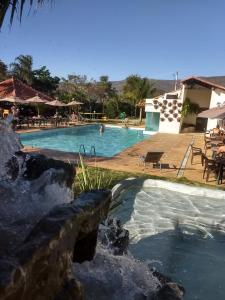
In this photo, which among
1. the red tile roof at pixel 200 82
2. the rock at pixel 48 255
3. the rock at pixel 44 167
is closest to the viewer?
the rock at pixel 48 255

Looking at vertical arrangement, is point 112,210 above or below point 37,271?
below

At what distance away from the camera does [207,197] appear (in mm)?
10039

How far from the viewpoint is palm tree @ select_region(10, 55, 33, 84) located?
1719 inches

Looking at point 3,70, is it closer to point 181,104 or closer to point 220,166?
point 181,104

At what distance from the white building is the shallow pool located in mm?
18414

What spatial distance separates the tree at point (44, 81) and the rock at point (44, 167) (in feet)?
132

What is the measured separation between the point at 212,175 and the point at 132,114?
110 feet

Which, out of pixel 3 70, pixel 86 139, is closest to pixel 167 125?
pixel 86 139

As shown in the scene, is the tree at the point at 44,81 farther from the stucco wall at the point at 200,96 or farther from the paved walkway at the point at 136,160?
the paved walkway at the point at 136,160

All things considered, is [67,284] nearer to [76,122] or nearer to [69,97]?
[76,122]

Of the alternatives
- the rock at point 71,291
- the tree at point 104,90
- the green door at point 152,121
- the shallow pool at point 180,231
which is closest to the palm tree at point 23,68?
the tree at point 104,90

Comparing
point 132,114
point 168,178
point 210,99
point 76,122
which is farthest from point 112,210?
point 132,114

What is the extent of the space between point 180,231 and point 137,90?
116 feet

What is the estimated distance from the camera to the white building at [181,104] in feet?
92.0
